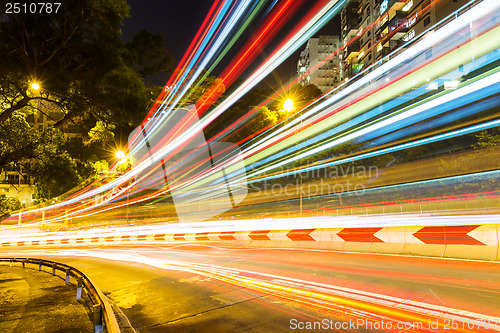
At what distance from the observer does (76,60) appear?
832cm

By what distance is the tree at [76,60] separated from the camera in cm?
765

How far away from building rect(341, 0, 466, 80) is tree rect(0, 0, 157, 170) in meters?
68.5

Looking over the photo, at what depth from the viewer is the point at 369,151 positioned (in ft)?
114

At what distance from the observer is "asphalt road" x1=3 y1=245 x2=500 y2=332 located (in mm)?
4910

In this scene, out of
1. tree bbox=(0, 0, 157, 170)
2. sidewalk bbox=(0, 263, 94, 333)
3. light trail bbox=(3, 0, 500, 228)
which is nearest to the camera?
sidewalk bbox=(0, 263, 94, 333)

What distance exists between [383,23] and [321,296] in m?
96.6

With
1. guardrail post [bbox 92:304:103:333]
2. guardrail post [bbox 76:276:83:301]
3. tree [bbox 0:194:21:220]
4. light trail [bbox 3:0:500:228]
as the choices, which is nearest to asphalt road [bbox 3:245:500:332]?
guardrail post [bbox 76:276:83:301]

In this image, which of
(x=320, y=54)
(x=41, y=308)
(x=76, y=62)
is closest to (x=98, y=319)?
(x=41, y=308)

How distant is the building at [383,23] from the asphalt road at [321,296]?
67624 millimetres

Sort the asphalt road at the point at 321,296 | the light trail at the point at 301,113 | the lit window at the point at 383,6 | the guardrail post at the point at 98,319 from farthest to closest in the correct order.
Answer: the lit window at the point at 383,6, the light trail at the point at 301,113, the asphalt road at the point at 321,296, the guardrail post at the point at 98,319

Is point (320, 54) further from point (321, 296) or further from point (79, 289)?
point (321, 296)

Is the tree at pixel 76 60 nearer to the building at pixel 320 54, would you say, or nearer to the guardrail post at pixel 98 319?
the guardrail post at pixel 98 319

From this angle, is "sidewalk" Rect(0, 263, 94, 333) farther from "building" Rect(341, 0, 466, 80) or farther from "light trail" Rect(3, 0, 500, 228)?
"building" Rect(341, 0, 466, 80)

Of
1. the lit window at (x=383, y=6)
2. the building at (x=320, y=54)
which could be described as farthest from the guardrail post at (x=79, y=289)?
the building at (x=320, y=54)
